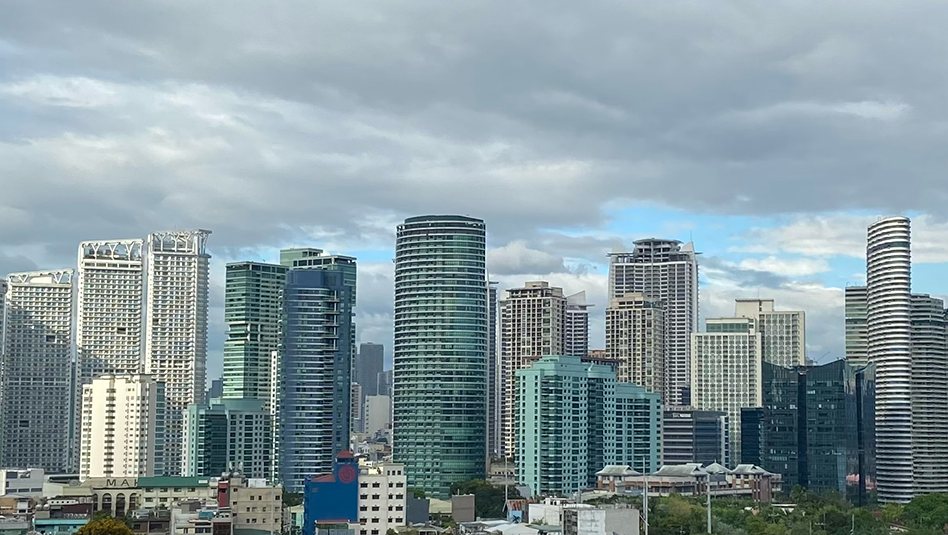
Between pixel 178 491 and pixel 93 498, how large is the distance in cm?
1029

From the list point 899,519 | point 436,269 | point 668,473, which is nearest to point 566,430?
point 668,473

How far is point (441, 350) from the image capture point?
186 metres

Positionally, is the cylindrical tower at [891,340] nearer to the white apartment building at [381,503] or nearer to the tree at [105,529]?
the white apartment building at [381,503]

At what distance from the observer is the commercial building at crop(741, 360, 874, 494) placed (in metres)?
182

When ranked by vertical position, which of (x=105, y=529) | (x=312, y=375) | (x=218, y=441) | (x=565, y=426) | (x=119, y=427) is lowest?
(x=105, y=529)

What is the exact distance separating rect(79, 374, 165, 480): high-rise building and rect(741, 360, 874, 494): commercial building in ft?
276

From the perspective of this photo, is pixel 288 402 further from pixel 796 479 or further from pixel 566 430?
pixel 796 479

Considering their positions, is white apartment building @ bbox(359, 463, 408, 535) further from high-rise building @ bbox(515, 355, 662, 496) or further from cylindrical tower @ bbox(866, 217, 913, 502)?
cylindrical tower @ bbox(866, 217, 913, 502)

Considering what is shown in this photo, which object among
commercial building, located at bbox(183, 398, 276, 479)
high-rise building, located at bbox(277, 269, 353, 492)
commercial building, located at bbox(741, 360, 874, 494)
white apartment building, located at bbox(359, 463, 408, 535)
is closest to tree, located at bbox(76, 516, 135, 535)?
white apartment building, located at bbox(359, 463, 408, 535)

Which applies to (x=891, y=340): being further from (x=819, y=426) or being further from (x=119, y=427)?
(x=119, y=427)

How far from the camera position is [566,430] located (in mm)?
173000

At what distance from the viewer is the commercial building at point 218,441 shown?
630 ft

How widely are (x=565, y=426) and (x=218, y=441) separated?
51.8 meters

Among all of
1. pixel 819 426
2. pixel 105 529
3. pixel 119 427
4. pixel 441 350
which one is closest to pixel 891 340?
pixel 819 426
